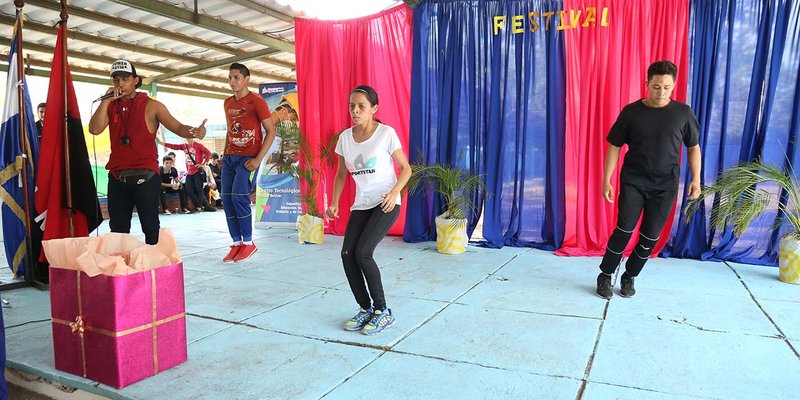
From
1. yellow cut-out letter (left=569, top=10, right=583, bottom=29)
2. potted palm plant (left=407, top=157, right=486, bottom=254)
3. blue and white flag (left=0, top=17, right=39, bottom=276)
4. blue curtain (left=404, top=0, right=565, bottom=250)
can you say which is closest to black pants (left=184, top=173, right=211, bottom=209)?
blue curtain (left=404, top=0, right=565, bottom=250)

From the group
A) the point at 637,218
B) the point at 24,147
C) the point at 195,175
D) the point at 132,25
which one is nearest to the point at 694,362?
the point at 637,218

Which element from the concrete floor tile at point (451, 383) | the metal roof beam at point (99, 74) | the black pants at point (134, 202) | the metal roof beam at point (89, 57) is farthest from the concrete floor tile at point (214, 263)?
the metal roof beam at point (99, 74)

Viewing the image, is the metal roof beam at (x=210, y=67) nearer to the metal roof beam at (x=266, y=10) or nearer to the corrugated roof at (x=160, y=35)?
the corrugated roof at (x=160, y=35)

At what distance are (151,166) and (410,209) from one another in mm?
2819

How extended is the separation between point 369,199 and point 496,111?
2.87 metres

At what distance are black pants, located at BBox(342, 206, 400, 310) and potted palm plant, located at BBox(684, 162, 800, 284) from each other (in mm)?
2888

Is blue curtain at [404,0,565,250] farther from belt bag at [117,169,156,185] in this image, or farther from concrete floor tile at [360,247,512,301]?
belt bag at [117,169,156,185]

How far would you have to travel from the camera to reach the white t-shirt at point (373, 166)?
2625 mm

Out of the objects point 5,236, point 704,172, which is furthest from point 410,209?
point 5,236

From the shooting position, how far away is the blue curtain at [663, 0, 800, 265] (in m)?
4.11

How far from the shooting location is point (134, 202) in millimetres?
3539

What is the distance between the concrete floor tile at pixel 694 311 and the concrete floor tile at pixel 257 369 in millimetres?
1632

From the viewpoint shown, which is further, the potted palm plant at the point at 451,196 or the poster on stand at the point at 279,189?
the poster on stand at the point at 279,189

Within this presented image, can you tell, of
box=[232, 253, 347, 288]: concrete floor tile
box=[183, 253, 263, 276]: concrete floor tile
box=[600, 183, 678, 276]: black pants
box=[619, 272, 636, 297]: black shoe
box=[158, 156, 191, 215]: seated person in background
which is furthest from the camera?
box=[158, 156, 191, 215]: seated person in background
